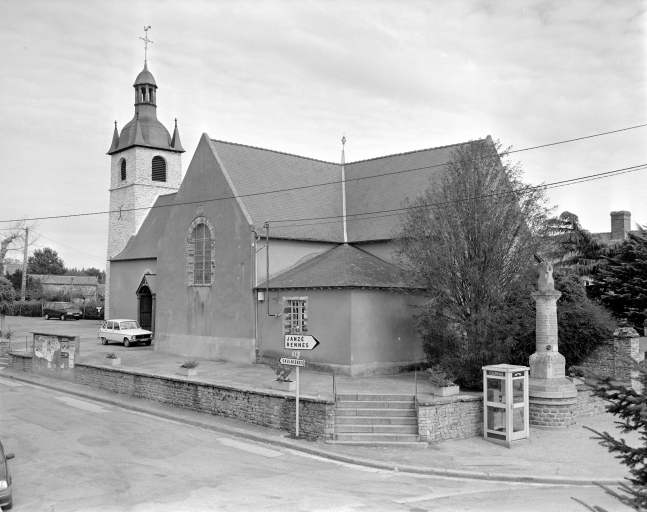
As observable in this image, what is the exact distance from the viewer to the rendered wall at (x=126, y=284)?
42.1 metres

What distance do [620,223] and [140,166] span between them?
3672 cm

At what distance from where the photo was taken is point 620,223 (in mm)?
45906

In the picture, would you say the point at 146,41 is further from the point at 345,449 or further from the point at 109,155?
the point at 345,449

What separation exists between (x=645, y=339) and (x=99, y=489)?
90.3 feet

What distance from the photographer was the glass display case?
16.9m

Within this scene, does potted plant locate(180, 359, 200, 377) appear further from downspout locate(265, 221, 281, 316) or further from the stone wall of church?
the stone wall of church

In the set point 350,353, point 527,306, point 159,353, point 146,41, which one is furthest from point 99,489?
point 146,41

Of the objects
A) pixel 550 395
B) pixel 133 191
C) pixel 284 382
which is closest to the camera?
pixel 550 395

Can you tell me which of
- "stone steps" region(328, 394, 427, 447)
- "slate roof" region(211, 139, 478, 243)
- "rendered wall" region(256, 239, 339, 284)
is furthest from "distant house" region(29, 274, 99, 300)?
"stone steps" region(328, 394, 427, 447)

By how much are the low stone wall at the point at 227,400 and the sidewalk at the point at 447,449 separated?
0.26 m

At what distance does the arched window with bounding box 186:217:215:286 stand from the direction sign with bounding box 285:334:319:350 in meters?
12.9

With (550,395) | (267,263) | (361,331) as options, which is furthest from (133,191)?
(550,395)

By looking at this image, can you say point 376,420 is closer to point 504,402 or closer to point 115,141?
point 504,402

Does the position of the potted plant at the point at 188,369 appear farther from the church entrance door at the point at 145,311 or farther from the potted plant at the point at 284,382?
the church entrance door at the point at 145,311
